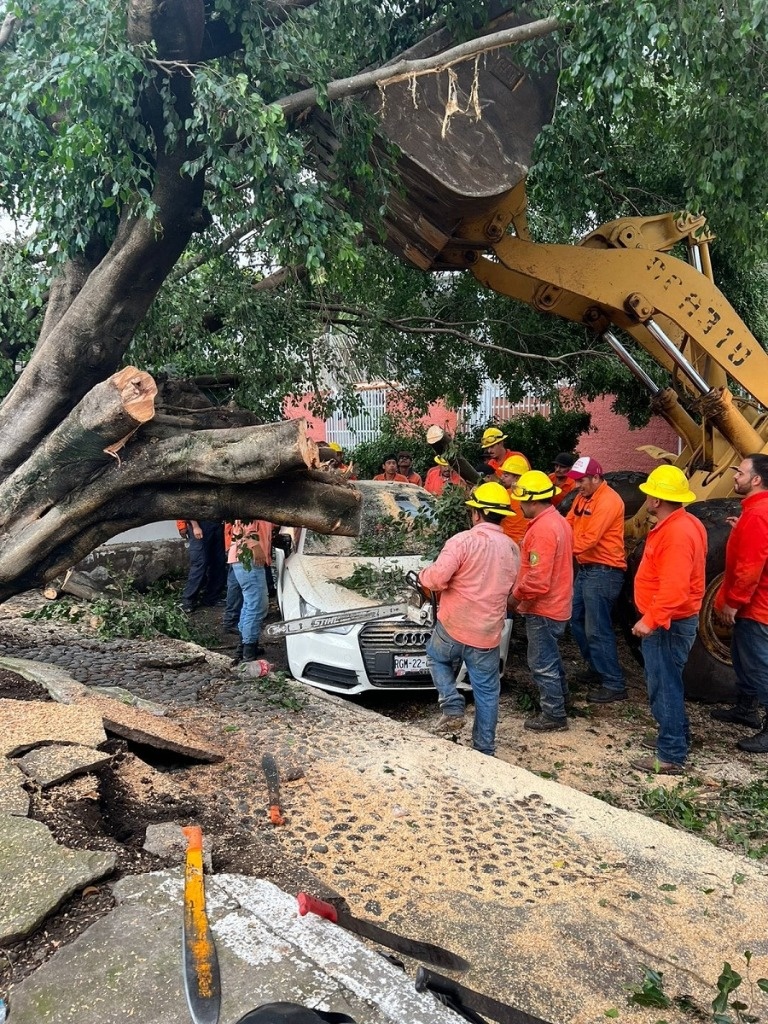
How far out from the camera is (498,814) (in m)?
4.16

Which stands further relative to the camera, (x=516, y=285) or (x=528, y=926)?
(x=516, y=285)

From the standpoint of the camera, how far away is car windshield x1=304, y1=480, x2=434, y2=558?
7156 millimetres

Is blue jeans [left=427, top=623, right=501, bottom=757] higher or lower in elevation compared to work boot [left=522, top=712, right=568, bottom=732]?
higher

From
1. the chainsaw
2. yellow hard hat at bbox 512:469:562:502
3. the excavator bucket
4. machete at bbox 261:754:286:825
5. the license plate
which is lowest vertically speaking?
machete at bbox 261:754:286:825

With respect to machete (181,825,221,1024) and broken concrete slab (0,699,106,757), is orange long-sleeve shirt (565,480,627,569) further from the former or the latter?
machete (181,825,221,1024)

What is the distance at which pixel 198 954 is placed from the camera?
2.48 meters

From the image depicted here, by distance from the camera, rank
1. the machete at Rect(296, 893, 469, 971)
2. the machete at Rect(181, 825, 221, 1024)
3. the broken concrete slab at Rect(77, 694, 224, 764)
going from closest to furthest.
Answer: the machete at Rect(181, 825, 221, 1024) → the machete at Rect(296, 893, 469, 971) → the broken concrete slab at Rect(77, 694, 224, 764)

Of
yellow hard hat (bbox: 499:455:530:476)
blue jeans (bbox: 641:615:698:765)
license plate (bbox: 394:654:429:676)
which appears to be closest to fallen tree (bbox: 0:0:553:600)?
license plate (bbox: 394:654:429:676)

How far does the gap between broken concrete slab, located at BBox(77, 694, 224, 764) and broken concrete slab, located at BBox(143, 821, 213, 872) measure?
966 millimetres

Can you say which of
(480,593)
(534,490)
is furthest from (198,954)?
(534,490)

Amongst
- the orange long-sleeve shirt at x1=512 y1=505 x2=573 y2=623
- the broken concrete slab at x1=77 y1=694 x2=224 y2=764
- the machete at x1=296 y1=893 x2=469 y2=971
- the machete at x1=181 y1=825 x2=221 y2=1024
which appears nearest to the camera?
the machete at x1=181 y1=825 x2=221 y2=1024

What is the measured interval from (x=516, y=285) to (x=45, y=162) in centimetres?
399

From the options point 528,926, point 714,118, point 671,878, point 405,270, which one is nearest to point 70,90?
point 714,118

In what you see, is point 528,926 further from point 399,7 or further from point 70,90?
point 399,7
